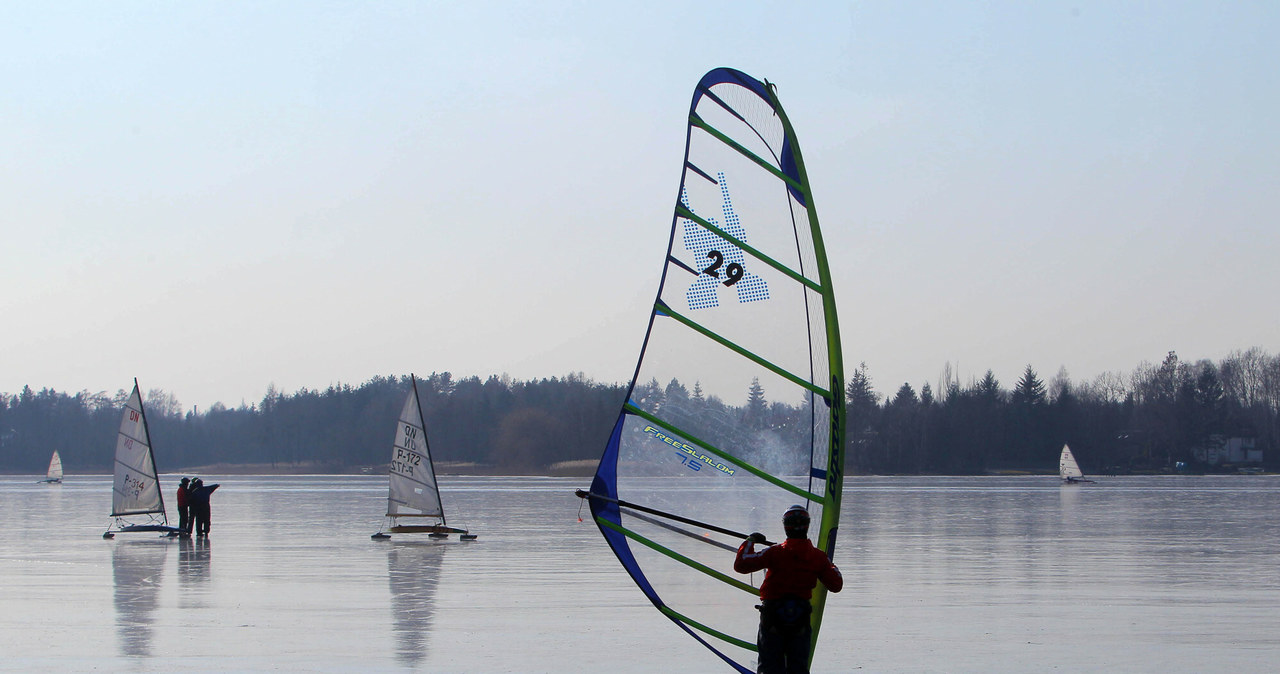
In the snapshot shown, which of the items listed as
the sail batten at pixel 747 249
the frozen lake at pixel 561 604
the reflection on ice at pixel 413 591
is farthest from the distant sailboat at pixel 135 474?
the sail batten at pixel 747 249

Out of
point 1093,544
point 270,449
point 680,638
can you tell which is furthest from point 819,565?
point 270,449

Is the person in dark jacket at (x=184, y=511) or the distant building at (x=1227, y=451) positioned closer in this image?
the person in dark jacket at (x=184, y=511)

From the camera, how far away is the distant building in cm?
11918

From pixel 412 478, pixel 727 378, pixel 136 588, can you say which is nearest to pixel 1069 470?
pixel 412 478

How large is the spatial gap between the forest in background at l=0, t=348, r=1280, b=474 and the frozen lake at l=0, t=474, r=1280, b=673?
66.0 metres

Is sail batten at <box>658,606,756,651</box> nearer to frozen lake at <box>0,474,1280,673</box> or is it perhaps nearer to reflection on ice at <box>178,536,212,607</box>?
frozen lake at <box>0,474,1280,673</box>

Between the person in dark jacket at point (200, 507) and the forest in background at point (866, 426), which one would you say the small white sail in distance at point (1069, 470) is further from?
the person in dark jacket at point (200, 507)

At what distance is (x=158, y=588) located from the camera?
51.2 ft

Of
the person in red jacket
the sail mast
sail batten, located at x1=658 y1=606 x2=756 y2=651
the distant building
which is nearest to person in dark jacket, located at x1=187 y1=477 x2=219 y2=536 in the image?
sail batten, located at x1=658 y1=606 x2=756 y2=651

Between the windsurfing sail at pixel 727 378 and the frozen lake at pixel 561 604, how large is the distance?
223 centimetres

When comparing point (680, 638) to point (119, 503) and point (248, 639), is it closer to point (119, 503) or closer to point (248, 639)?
point (248, 639)

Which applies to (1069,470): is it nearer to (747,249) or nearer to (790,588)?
(747,249)

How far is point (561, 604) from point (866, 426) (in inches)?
3385

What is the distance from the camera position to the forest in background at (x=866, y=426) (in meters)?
118
